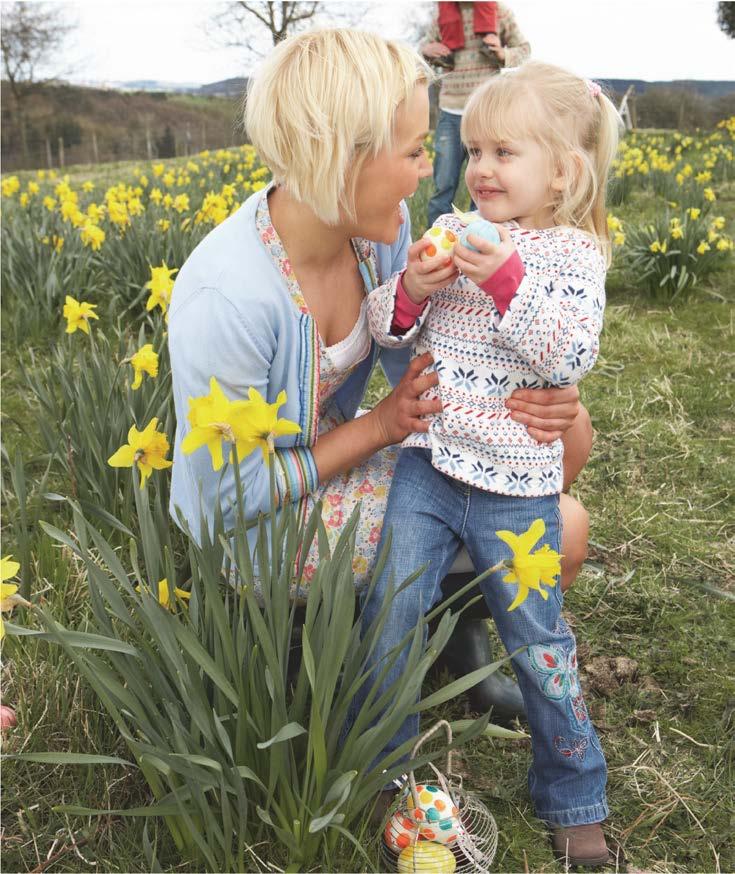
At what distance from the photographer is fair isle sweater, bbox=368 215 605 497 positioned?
65.7 inches

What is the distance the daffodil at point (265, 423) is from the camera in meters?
1.22

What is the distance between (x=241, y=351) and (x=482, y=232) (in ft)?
1.61

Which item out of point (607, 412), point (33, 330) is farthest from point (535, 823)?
point (33, 330)

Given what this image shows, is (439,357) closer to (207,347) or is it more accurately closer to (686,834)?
(207,347)

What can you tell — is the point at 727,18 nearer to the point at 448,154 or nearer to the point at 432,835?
the point at 448,154

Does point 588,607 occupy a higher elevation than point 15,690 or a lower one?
lower

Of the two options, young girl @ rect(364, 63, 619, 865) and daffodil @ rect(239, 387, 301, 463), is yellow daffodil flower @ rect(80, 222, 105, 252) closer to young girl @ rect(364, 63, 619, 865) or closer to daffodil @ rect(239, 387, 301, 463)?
young girl @ rect(364, 63, 619, 865)

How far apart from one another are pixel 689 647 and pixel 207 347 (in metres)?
1.45

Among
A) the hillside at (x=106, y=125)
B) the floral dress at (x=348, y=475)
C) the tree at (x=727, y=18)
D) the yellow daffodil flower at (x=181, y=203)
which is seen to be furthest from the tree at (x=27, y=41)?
the floral dress at (x=348, y=475)

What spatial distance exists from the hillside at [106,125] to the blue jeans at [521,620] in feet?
65.5

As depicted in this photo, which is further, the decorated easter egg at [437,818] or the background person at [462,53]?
the background person at [462,53]

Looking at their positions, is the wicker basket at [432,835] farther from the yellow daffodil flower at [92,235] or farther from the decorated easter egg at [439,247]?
the yellow daffodil flower at [92,235]

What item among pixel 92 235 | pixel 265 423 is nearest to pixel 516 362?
pixel 265 423

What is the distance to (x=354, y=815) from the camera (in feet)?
4.81
